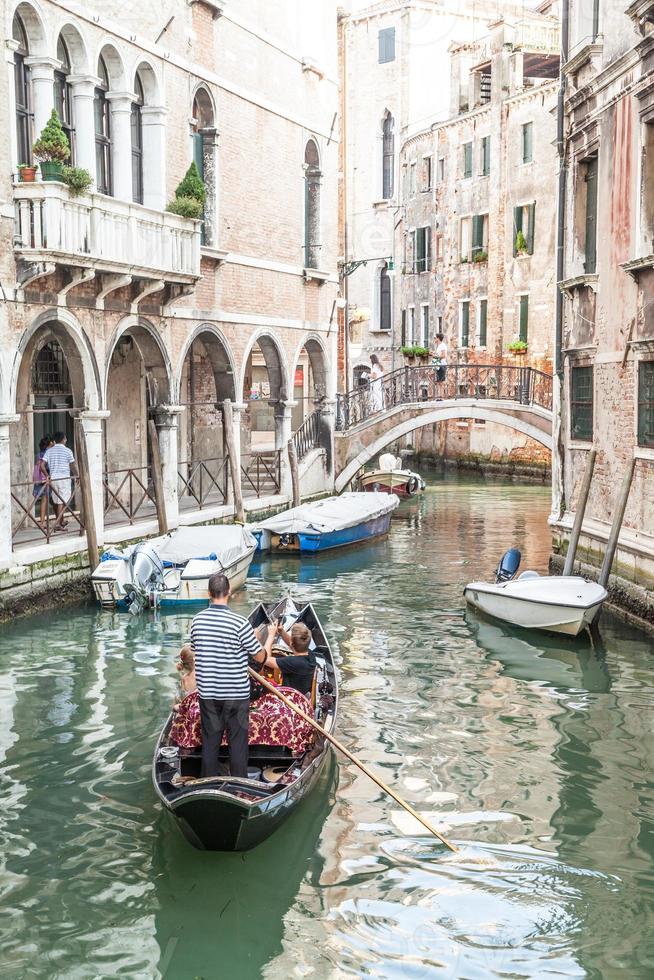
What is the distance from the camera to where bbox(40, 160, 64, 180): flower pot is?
12.3m

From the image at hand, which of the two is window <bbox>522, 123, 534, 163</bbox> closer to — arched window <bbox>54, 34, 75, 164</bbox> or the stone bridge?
the stone bridge

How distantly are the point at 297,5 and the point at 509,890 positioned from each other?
16.8 metres

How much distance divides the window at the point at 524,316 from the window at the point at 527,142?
309 cm

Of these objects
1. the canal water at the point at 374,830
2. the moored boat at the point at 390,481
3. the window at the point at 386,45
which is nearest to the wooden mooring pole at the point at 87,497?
the canal water at the point at 374,830

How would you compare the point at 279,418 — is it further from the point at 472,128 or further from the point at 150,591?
the point at 472,128

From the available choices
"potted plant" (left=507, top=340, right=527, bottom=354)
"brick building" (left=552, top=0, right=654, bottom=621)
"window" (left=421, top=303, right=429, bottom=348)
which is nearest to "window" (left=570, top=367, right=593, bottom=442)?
"brick building" (left=552, top=0, right=654, bottom=621)

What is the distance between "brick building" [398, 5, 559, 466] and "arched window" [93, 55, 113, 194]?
1408 centimetres

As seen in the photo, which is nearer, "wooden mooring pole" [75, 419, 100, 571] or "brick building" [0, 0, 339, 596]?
"brick building" [0, 0, 339, 596]

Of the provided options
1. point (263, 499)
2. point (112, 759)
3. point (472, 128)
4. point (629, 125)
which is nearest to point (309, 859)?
point (112, 759)

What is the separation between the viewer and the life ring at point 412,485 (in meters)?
25.2

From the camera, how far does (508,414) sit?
21859mm

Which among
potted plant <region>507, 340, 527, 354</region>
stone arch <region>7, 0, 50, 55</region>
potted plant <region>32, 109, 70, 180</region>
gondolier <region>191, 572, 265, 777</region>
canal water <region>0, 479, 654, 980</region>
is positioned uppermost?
stone arch <region>7, 0, 50, 55</region>

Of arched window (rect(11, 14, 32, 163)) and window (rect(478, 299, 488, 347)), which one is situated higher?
arched window (rect(11, 14, 32, 163))

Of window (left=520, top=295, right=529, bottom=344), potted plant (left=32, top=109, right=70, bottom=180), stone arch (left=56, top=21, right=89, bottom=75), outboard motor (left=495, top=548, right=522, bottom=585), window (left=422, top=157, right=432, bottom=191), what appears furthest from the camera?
window (left=422, top=157, right=432, bottom=191)
